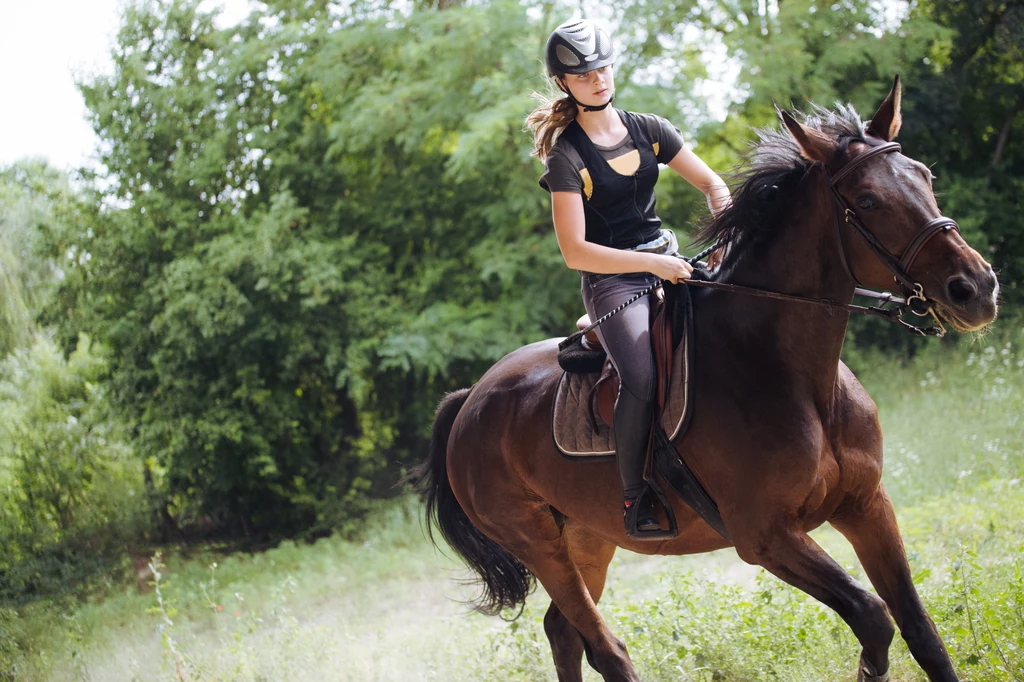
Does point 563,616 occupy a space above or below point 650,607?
above

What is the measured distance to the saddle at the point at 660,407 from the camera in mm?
3539

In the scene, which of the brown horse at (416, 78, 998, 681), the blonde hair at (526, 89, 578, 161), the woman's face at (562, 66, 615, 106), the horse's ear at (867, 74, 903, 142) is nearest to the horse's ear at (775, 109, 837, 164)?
the brown horse at (416, 78, 998, 681)

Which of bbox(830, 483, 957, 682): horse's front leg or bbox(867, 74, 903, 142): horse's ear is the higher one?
bbox(867, 74, 903, 142): horse's ear

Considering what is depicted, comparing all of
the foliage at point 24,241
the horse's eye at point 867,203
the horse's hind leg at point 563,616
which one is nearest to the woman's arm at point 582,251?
the horse's eye at point 867,203

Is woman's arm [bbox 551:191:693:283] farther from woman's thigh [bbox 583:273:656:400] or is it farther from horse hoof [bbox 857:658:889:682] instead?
horse hoof [bbox 857:658:889:682]

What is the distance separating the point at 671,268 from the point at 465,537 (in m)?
2.43

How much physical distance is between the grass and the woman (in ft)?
4.26

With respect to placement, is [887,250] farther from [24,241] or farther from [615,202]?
[24,241]

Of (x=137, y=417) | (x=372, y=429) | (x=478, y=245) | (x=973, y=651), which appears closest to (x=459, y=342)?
(x=478, y=245)

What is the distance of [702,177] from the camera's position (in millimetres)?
3971

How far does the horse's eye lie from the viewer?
2.99 m

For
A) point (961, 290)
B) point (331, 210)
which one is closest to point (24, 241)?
point (331, 210)

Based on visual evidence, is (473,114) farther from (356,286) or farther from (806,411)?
(806,411)

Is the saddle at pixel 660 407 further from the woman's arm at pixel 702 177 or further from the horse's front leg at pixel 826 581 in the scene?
the woman's arm at pixel 702 177
